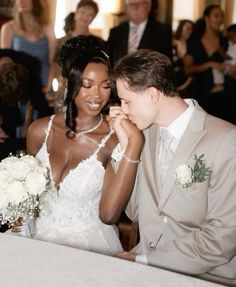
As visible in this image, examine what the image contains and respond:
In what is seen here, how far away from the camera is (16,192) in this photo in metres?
1.93

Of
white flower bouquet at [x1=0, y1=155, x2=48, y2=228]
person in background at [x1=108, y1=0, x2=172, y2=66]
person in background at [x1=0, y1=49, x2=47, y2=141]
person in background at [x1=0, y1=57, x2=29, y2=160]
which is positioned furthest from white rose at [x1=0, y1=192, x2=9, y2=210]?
person in background at [x1=108, y1=0, x2=172, y2=66]

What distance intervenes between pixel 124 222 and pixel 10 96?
1805mm

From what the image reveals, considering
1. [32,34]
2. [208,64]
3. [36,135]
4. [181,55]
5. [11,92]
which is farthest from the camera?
[181,55]

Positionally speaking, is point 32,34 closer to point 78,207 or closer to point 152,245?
point 78,207

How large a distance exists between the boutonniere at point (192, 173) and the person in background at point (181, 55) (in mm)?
4203

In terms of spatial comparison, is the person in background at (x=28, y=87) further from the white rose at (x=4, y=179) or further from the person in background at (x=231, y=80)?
the person in background at (x=231, y=80)

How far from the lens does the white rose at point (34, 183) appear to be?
6.46 feet

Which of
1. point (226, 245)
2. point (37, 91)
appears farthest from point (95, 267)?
point (37, 91)

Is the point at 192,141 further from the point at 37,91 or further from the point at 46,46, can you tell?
the point at 46,46

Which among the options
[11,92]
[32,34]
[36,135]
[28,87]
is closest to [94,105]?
[36,135]

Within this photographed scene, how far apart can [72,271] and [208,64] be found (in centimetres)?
496

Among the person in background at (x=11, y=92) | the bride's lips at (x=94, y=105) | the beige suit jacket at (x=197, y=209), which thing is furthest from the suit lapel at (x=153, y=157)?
the person in background at (x=11, y=92)

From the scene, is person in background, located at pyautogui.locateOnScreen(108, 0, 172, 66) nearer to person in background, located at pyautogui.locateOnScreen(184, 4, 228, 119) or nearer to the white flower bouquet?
person in background, located at pyautogui.locateOnScreen(184, 4, 228, 119)

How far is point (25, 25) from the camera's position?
5.01 m
